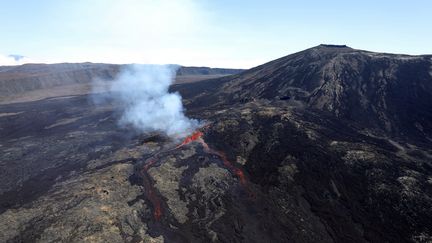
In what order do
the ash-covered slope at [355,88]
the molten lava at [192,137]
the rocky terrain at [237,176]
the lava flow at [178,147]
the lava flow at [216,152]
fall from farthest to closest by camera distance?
the ash-covered slope at [355,88]
the molten lava at [192,137]
the lava flow at [216,152]
the lava flow at [178,147]
the rocky terrain at [237,176]

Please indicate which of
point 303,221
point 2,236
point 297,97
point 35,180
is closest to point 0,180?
point 35,180

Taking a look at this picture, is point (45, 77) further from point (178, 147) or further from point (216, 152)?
point (216, 152)

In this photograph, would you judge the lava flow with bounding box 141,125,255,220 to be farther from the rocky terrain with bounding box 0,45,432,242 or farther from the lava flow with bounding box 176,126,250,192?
the rocky terrain with bounding box 0,45,432,242

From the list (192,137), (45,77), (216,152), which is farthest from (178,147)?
(45,77)

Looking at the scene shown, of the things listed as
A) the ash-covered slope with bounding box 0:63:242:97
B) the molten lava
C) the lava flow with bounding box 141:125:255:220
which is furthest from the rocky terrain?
the ash-covered slope with bounding box 0:63:242:97

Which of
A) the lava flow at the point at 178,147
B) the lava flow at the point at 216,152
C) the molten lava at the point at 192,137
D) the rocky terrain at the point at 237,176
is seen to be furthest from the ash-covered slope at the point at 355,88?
the lava flow at the point at 178,147

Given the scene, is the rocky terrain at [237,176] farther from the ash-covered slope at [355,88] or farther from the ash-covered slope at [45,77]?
the ash-covered slope at [45,77]
